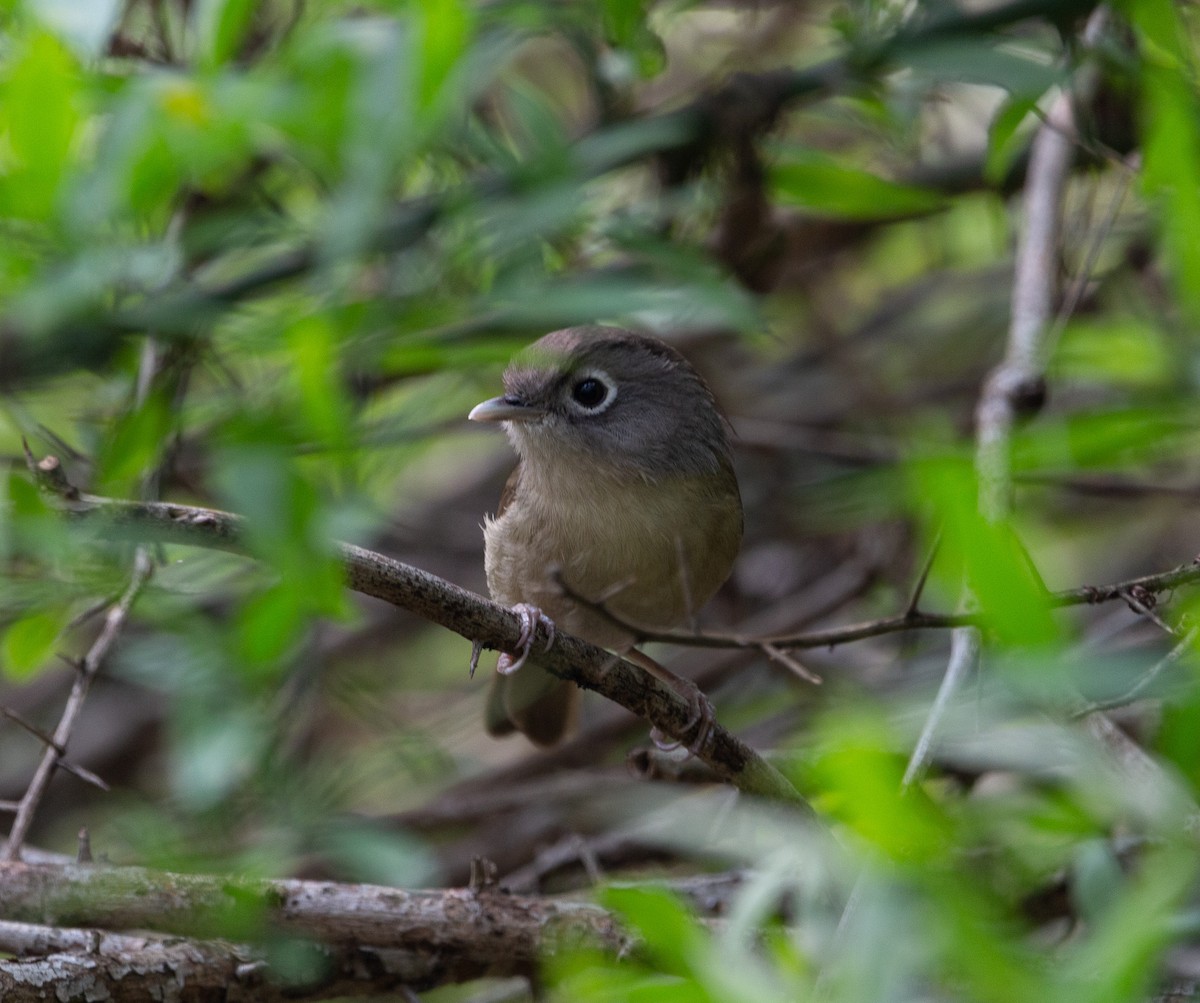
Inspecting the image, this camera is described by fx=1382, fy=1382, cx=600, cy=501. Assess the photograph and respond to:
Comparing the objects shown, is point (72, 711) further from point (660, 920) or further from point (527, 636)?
point (660, 920)

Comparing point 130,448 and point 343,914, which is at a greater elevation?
point 130,448

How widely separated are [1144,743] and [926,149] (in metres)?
2.80

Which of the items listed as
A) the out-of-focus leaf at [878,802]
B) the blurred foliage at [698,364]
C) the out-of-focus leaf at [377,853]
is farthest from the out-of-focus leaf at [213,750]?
the out-of-focus leaf at [878,802]

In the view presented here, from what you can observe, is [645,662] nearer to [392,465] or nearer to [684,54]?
[392,465]

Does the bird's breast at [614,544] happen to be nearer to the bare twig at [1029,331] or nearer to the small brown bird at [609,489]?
the small brown bird at [609,489]

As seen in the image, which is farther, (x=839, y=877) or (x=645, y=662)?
(x=645, y=662)

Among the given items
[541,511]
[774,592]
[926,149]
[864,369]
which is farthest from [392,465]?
[926,149]

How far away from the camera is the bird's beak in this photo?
146 inches

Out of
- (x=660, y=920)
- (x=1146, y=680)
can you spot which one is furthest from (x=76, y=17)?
(x=1146, y=680)

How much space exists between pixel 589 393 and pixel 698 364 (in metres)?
1.88

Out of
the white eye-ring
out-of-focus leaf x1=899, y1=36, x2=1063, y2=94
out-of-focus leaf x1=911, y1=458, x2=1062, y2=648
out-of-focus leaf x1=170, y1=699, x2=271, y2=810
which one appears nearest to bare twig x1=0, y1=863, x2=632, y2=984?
out-of-focus leaf x1=170, y1=699, x2=271, y2=810

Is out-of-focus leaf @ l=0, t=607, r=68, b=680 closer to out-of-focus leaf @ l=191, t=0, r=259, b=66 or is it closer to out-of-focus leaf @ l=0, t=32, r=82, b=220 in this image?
out-of-focus leaf @ l=0, t=32, r=82, b=220

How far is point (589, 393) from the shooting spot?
12.8 feet

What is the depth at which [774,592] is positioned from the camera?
560 centimetres
